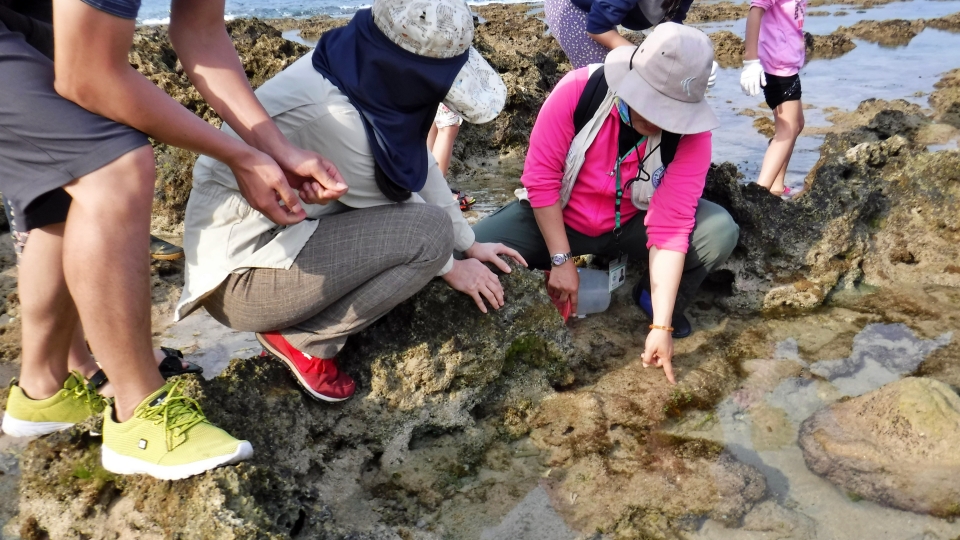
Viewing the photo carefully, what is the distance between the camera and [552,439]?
220cm

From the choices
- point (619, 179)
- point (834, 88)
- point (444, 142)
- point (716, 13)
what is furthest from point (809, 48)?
point (619, 179)

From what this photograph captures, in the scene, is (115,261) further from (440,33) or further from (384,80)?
(440,33)

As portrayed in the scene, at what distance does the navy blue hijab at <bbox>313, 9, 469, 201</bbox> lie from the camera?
1.82m

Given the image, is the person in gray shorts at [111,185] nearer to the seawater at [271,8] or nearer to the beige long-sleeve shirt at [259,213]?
the beige long-sleeve shirt at [259,213]

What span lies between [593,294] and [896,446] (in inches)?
46.4

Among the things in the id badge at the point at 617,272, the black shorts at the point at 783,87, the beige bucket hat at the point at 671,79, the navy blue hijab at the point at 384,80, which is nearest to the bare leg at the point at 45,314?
the navy blue hijab at the point at 384,80

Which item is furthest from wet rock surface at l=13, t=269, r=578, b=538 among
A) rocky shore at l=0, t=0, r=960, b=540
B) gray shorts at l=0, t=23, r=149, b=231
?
gray shorts at l=0, t=23, r=149, b=231

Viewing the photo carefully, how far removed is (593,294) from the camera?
9.41 feet

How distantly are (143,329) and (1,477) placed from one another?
2.65 feet

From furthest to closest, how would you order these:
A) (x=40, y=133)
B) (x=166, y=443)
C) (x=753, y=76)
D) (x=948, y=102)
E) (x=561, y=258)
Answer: (x=948, y=102), (x=753, y=76), (x=561, y=258), (x=166, y=443), (x=40, y=133)

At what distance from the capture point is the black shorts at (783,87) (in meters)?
3.96

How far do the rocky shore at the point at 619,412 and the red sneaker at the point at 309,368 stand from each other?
0.06 metres

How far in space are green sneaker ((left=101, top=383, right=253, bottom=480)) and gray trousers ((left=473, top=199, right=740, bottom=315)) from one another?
1502 mm

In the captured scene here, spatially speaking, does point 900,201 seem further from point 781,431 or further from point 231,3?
point 231,3
